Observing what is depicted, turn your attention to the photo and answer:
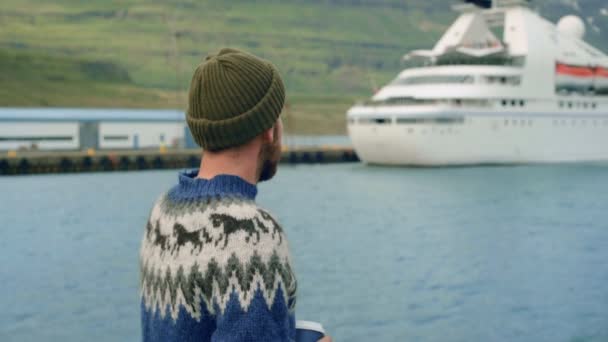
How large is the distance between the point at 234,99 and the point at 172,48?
173 m

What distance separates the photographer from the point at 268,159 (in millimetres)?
2166

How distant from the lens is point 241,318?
75.1 inches

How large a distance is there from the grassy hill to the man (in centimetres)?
13660

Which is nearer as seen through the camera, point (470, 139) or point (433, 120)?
point (433, 120)

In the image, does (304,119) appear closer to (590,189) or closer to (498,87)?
(498,87)

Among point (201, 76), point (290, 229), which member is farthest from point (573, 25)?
point (201, 76)

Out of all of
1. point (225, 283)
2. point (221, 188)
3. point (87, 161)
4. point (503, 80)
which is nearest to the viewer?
point (225, 283)

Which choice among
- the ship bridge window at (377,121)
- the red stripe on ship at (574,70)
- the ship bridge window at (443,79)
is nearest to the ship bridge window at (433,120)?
the ship bridge window at (377,121)

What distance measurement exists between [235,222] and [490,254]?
60.3 feet

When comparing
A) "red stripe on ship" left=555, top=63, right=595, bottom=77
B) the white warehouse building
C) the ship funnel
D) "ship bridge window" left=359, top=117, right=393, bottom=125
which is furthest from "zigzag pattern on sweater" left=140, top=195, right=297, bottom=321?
the ship funnel

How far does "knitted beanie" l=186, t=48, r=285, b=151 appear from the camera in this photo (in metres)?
2.05

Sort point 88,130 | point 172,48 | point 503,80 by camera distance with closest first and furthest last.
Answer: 1. point 503,80
2. point 88,130
3. point 172,48

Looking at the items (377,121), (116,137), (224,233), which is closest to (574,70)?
(377,121)

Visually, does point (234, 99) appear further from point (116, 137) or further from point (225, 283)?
point (116, 137)
